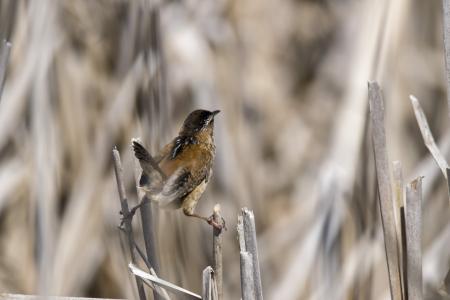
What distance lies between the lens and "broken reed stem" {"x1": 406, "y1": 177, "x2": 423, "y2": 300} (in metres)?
1.07

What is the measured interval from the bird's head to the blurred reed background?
0.17 ft

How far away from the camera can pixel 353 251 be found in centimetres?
174

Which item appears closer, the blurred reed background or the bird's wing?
the bird's wing

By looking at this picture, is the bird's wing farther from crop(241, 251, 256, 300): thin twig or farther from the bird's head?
crop(241, 251, 256, 300): thin twig

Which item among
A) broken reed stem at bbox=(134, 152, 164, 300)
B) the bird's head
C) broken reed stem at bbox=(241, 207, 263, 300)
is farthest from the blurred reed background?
broken reed stem at bbox=(241, 207, 263, 300)

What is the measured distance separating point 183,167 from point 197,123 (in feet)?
0.46

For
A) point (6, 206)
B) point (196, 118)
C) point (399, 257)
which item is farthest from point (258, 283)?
point (6, 206)

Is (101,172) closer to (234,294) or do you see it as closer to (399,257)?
(234,294)

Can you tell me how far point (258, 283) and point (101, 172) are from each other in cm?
86

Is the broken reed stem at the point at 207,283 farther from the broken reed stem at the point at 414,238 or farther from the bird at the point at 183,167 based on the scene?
the broken reed stem at the point at 414,238

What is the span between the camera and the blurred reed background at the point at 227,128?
1.46 meters

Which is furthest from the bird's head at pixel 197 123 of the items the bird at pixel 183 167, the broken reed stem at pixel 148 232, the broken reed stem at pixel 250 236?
the broken reed stem at pixel 250 236

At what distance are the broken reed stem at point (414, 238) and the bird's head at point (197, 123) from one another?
40 cm

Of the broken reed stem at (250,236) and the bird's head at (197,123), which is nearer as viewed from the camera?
the broken reed stem at (250,236)
